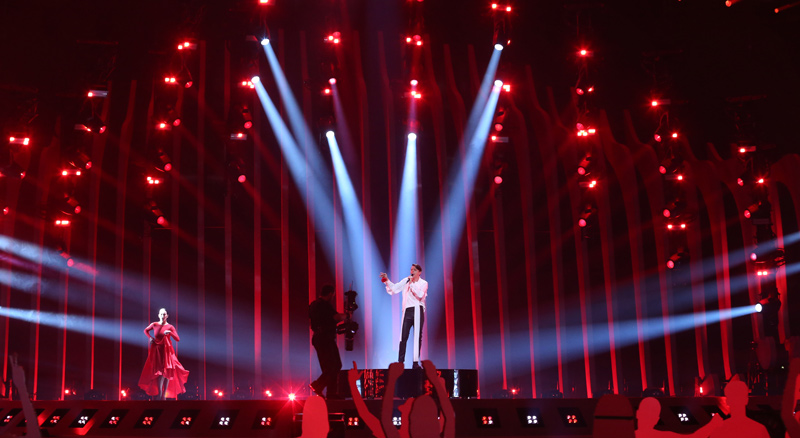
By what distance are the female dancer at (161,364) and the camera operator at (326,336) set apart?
3307 millimetres

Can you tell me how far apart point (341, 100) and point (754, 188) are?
8314mm

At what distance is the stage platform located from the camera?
526cm

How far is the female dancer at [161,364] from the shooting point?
9.30 meters

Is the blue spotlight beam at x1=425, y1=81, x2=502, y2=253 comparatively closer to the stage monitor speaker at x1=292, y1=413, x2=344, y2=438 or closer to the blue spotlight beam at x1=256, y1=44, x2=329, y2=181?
the blue spotlight beam at x1=256, y1=44, x2=329, y2=181

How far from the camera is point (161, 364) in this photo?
935 centimetres

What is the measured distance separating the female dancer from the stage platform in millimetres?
3474

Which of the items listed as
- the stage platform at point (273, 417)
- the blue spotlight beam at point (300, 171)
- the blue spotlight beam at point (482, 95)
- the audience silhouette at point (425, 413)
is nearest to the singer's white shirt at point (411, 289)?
the stage platform at point (273, 417)

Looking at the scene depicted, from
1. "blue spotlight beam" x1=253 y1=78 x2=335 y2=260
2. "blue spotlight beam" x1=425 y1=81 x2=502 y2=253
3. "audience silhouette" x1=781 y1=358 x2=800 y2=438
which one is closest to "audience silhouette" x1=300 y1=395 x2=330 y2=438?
"audience silhouette" x1=781 y1=358 x2=800 y2=438

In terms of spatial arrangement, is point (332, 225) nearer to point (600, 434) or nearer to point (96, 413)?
point (96, 413)

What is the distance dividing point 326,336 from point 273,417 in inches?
63.4

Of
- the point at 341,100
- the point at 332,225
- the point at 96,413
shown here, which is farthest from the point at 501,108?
the point at 96,413

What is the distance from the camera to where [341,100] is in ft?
41.3

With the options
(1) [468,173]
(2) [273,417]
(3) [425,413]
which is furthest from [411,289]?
(3) [425,413]

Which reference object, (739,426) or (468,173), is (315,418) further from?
(468,173)
